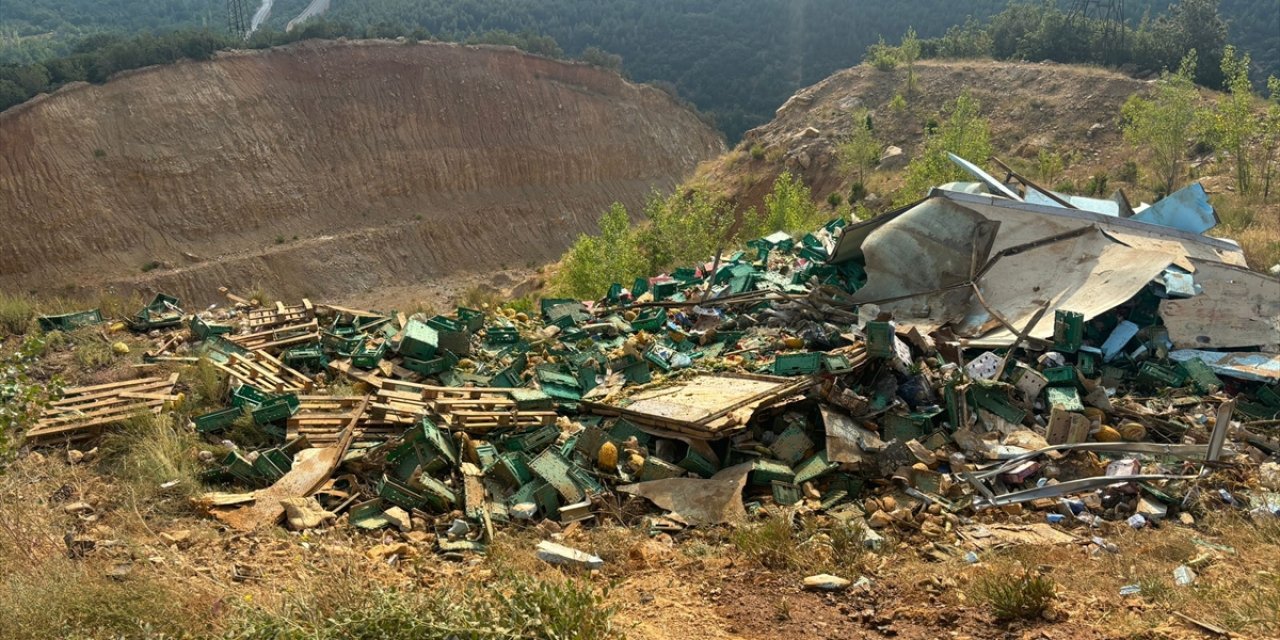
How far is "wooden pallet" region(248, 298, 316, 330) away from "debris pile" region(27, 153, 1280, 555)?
7cm

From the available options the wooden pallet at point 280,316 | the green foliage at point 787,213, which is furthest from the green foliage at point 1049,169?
the wooden pallet at point 280,316

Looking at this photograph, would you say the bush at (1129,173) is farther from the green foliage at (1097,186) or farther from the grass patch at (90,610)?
the grass patch at (90,610)

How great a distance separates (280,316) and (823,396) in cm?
776

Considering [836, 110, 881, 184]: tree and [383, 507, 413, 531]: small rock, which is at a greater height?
[383, 507, 413, 531]: small rock

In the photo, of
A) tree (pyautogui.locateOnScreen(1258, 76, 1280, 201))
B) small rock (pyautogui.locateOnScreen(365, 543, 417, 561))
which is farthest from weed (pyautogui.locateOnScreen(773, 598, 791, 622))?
tree (pyautogui.locateOnScreen(1258, 76, 1280, 201))

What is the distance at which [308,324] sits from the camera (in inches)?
441

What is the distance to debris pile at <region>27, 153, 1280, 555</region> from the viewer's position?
684 cm

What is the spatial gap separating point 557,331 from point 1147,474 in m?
6.51

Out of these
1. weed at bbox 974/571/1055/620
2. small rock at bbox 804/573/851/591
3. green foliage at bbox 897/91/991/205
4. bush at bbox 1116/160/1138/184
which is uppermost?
weed at bbox 974/571/1055/620

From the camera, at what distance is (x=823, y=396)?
25.2 ft

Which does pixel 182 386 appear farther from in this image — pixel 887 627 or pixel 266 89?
pixel 266 89

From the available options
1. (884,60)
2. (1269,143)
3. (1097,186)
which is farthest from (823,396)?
(884,60)

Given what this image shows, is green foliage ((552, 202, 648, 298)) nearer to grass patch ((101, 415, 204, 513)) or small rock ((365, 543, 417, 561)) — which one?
grass patch ((101, 415, 204, 513))

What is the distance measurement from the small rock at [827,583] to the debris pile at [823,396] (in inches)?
0.9
